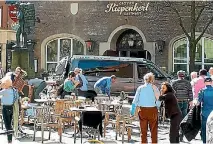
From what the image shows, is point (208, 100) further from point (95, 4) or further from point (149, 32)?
point (95, 4)

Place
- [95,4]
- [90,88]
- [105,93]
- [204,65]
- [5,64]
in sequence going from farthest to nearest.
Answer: [5,64]
[95,4]
[204,65]
[90,88]
[105,93]

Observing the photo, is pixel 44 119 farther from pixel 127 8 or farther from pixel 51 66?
pixel 51 66

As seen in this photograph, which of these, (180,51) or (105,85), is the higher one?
(180,51)

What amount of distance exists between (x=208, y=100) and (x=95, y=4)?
20.9 meters

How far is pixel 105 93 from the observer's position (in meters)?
16.3

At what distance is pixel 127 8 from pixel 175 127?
62.6ft

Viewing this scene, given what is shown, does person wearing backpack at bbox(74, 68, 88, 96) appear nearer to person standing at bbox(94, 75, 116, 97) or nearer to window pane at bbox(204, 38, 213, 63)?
person standing at bbox(94, 75, 116, 97)

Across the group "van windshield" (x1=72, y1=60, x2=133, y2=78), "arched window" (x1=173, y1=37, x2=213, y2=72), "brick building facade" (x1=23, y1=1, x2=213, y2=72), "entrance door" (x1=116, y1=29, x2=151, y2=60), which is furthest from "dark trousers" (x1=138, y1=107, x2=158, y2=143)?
"entrance door" (x1=116, y1=29, x2=151, y2=60)

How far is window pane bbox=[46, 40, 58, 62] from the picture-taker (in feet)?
101

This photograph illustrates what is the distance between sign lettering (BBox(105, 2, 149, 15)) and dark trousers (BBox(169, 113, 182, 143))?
61.3 ft

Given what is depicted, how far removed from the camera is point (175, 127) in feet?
35.0

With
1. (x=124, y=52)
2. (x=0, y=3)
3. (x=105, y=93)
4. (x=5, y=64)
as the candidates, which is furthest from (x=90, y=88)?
(x=0, y=3)

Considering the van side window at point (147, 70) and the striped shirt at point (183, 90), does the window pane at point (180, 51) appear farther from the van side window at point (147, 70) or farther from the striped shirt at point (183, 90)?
the striped shirt at point (183, 90)

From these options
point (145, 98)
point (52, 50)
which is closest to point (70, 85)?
point (145, 98)
